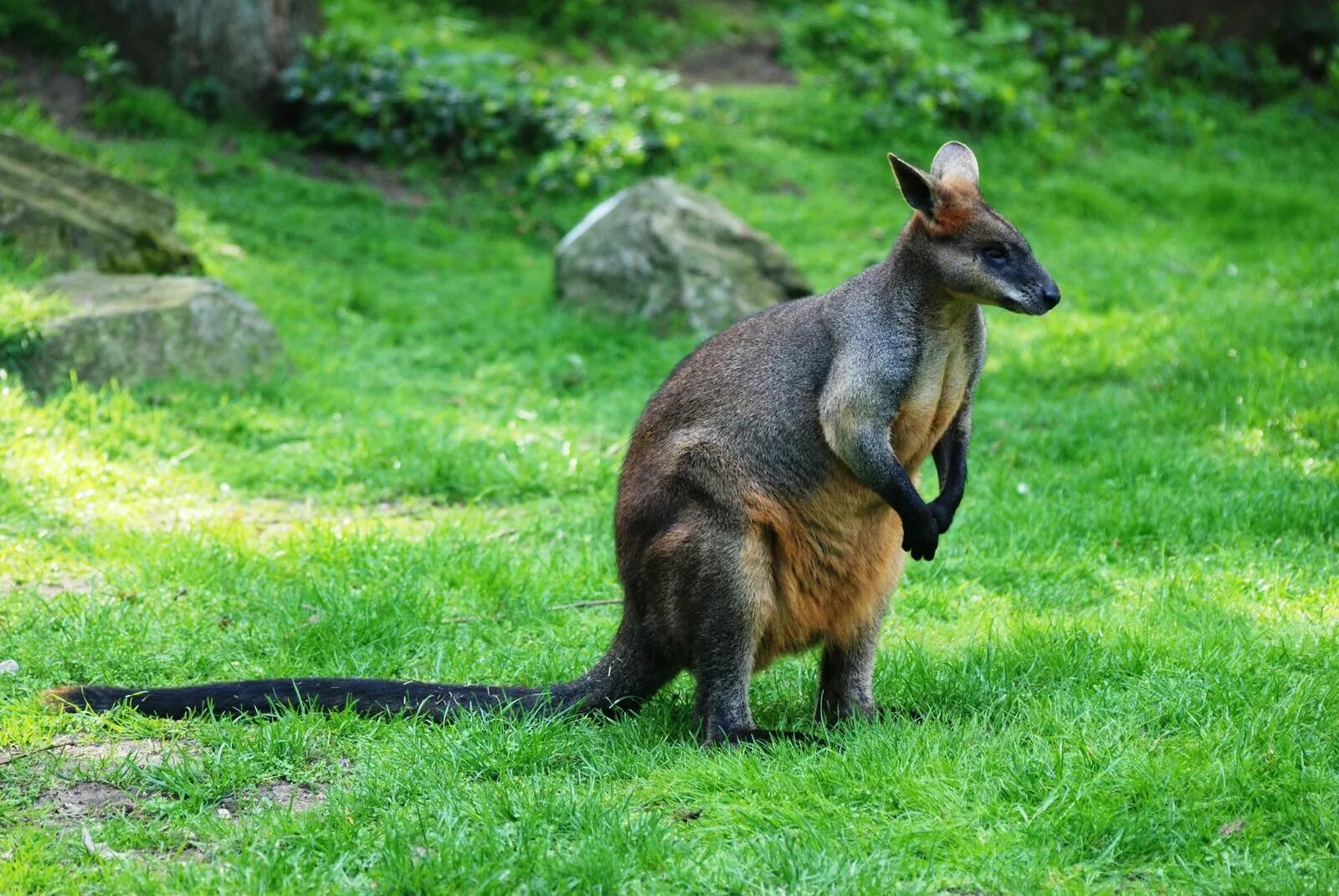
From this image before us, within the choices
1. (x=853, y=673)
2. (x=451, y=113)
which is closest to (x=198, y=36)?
(x=451, y=113)

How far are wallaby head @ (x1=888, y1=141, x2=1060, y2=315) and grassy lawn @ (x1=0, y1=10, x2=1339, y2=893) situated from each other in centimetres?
135

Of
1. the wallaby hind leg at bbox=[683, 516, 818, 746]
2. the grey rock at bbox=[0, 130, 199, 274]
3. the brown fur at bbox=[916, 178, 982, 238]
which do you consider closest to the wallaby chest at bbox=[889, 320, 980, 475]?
the brown fur at bbox=[916, 178, 982, 238]

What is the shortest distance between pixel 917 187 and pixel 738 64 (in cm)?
1213

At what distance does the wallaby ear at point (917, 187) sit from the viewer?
4.43m

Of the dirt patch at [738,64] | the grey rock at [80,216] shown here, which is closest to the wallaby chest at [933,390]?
the grey rock at [80,216]

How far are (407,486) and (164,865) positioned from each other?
3.90 m

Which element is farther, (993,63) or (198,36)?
(993,63)

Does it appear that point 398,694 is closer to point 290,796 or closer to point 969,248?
point 290,796

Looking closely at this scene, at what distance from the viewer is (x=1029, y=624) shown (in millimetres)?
5137

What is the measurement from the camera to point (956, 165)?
188 inches

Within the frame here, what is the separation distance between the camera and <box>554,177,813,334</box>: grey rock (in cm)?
1007

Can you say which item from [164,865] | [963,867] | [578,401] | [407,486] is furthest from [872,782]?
[578,401]

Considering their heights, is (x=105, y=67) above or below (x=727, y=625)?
above

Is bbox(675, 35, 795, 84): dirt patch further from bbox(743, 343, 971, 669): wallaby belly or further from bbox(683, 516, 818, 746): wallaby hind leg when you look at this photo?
bbox(683, 516, 818, 746): wallaby hind leg
